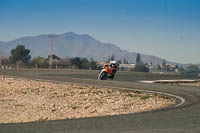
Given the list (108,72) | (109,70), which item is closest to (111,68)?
(109,70)

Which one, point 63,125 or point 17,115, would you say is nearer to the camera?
point 63,125

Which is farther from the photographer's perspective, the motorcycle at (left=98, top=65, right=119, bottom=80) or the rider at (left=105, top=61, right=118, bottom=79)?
the motorcycle at (left=98, top=65, right=119, bottom=80)

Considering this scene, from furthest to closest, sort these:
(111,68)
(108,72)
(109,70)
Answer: (108,72)
(109,70)
(111,68)

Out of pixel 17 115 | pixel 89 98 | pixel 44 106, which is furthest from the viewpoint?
pixel 89 98

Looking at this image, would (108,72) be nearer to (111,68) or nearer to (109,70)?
(109,70)

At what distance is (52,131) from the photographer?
254 inches

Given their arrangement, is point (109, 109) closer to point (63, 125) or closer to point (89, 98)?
point (89, 98)

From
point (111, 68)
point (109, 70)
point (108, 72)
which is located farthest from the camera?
point (108, 72)

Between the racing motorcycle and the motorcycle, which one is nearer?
the racing motorcycle

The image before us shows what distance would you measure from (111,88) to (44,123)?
42.2 ft

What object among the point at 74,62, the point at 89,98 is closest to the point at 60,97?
the point at 89,98

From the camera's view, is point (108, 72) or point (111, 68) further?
point (108, 72)

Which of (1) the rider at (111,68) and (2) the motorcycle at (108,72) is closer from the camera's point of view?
(1) the rider at (111,68)

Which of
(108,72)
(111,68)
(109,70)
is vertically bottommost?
(108,72)
